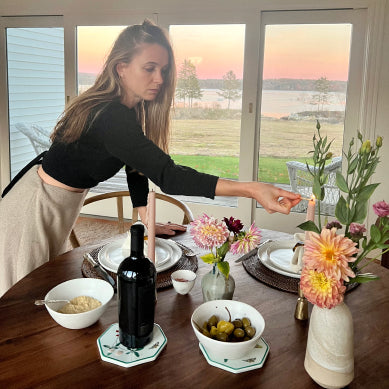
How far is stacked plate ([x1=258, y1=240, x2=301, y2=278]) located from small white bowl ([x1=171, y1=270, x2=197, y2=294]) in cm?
30

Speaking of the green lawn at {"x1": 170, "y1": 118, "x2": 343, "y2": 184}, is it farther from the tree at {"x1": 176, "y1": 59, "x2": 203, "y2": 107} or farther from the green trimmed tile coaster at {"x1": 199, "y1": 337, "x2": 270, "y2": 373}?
the green trimmed tile coaster at {"x1": 199, "y1": 337, "x2": 270, "y2": 373}

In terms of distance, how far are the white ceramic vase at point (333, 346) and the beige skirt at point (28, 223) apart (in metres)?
1.09

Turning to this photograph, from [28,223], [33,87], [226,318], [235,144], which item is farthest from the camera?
[33,87]

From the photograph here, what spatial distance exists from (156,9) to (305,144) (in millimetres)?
1760

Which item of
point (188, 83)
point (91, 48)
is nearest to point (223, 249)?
point (188, 83)

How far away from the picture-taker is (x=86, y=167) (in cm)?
164

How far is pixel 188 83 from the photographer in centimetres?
416

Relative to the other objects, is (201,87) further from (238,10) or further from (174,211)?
(174,211)

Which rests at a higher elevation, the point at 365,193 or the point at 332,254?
the point at 365,193

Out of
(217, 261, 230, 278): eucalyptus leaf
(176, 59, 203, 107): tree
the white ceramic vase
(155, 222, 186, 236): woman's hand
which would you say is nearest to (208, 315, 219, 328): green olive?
(217, 261, 230, 278): eucalyptus leaf

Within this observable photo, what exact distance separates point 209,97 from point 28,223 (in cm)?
274

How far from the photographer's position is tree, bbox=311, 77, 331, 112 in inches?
149

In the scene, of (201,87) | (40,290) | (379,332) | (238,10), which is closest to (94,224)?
(201,87)

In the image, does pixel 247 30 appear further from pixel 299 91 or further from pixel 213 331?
pixel 213 331
